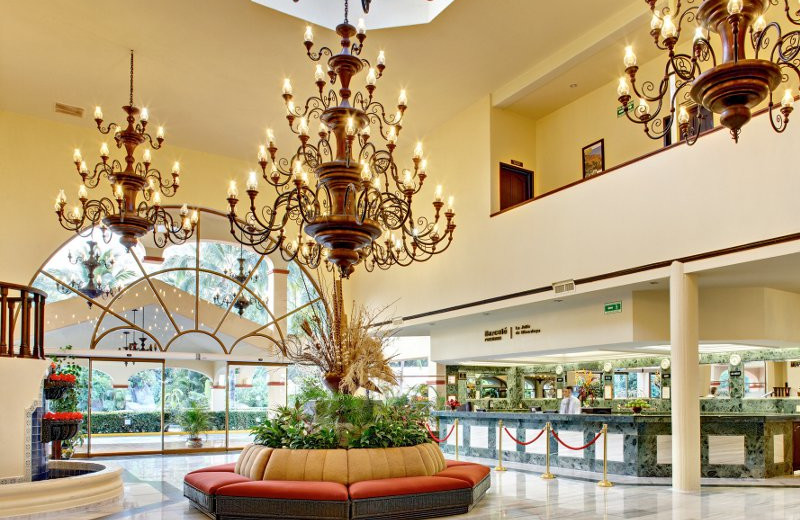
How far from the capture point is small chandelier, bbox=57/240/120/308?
13.7 m

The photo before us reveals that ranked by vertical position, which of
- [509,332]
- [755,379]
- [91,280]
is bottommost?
[755,379]

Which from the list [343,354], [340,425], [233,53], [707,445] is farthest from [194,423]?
[707,445]

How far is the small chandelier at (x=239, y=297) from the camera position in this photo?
1538 centimetres

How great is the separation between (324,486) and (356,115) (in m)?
3.41

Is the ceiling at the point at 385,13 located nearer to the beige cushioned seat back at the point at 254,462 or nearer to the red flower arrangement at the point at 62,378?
the red flower arrangement at the point at 62,378

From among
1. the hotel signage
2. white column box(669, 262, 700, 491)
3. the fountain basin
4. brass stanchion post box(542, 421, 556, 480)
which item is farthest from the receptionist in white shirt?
Result: the fountain basin

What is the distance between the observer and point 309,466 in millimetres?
6707

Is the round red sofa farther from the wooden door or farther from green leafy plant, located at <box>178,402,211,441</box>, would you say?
green leafy plant, located at <box>178,402,211,441</box>

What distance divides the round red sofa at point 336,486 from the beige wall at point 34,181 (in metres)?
7.65

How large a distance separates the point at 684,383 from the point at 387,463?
4091 millimetres

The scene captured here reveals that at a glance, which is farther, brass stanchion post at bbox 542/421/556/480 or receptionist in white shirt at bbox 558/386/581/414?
receptionist in white shirt at bbox 558/386/581/414

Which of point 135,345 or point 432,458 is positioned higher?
point 135,345

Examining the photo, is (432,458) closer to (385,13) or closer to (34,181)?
(385,13)

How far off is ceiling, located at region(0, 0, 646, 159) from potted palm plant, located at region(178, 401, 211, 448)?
19.9 ft
